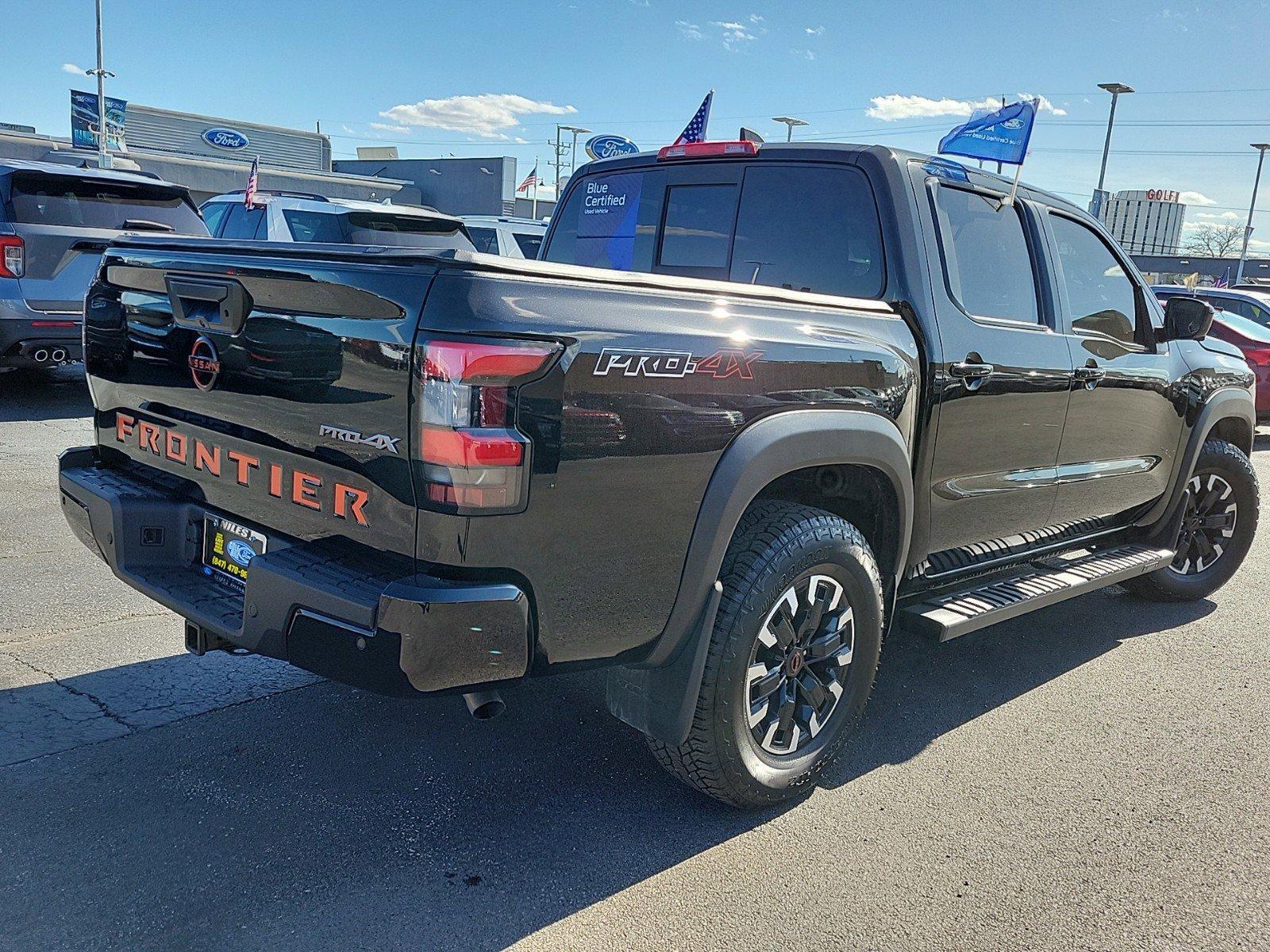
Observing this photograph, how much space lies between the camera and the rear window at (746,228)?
11.9 ft

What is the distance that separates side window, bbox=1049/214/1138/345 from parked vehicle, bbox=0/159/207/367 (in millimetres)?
6903

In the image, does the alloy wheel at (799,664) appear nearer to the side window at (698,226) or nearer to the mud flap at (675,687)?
the mud flap at (675,687)

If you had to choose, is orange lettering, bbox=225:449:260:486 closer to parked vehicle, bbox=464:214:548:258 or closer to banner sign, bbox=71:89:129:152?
parked vehicle, bbox=464:214:548:258

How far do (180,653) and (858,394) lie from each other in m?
2.72

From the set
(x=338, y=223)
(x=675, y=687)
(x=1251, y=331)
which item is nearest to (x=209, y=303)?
(x=675, y=687)

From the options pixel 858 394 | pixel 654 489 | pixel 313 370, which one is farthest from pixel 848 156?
pixel 313 370

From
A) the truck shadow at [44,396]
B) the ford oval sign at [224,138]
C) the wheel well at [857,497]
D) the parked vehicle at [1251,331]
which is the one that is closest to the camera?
the wheel well at [857,497]

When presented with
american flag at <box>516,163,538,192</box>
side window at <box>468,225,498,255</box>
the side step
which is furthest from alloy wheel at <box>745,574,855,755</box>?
american flag at <box>516,163,538,192</box>

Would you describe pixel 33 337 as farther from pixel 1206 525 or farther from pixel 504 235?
pixel 1206 525

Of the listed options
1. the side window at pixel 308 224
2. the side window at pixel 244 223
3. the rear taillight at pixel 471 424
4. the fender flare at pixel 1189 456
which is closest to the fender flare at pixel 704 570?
the rear taillight at pixel 471 424

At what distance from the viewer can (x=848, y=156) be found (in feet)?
11.9

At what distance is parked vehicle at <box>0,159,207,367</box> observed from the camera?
8.14m

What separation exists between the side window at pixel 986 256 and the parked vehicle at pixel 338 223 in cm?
679

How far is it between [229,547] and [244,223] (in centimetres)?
913
